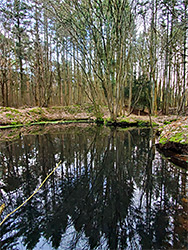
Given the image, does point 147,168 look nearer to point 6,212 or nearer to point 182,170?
point 182,170

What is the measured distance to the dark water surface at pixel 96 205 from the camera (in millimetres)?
1231

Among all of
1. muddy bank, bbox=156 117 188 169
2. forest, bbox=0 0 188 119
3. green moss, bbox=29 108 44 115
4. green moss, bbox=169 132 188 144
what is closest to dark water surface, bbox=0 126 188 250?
muddy bank, bbox=156 117 188 169

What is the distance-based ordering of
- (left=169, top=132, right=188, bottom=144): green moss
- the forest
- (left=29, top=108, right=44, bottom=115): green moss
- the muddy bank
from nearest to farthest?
1. the muddy bank
2. (left=169, top=132, right=188, bottom=144): green moss
3. the forest
4. (left=29, top=108, right=44, bottom=115): green moss

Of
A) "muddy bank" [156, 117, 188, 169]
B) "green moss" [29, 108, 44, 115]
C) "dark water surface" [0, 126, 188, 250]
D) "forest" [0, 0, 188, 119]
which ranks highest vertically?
"forest" [0, 0, 188, 119]

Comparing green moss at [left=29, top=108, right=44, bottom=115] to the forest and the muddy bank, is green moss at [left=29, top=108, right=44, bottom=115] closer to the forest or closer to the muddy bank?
the forest

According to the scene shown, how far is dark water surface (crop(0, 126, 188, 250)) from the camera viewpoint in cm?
123

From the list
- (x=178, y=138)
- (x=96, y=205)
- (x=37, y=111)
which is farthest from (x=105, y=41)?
(x=96, y=205)

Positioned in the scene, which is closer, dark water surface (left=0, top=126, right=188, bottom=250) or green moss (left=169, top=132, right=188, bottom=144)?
dark water surface (left=0, top=126, right=188, bottom=250)

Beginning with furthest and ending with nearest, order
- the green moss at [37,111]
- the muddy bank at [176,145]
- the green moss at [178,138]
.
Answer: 1. the green moss at [37,111]
2. the green moss at [178,138]
3. the muddy bank at [176,145]

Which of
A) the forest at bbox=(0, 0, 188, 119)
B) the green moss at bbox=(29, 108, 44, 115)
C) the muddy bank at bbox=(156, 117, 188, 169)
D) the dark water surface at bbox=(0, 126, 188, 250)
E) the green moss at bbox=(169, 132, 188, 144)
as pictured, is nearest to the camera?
the dark water surface at bbox=(0, 126, 188, 250)

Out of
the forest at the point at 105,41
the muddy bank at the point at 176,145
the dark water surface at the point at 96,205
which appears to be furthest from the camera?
the forest at the point at 105,41

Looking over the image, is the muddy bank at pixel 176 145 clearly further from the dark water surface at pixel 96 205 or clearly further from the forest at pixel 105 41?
the forest at pixel 105 41

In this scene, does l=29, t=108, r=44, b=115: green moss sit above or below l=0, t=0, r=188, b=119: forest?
below

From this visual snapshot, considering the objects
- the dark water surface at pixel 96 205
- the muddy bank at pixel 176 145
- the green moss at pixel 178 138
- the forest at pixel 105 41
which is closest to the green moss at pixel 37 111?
the forest at pixel 105 41
